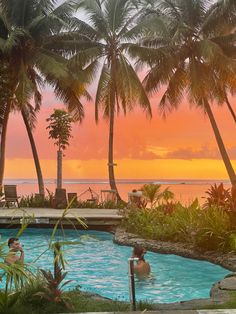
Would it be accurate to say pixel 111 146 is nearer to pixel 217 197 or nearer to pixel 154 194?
pixel 154 194

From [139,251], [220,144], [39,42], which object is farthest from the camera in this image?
[39,42]

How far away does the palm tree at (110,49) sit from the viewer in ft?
77.2

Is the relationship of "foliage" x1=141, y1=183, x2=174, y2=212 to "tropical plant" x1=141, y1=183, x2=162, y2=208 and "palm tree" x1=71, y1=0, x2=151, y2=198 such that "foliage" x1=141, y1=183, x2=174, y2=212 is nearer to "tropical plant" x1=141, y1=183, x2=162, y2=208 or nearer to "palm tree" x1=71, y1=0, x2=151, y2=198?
"tropical plant" x1=141, y1=183, x2=162, y2=208

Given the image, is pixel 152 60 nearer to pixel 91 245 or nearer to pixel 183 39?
pixel 183 39

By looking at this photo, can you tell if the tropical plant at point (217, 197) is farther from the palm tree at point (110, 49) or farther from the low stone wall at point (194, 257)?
the palm tree at point (110, 49)

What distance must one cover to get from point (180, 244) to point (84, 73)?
13816 mm

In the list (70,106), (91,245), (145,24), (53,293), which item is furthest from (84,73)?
(53,293)

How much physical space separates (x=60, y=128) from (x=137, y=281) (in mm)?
15524

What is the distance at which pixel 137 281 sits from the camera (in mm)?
9586

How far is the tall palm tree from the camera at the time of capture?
23828mm

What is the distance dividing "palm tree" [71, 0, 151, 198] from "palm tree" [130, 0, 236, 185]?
957 mm

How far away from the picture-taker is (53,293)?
5.41 m

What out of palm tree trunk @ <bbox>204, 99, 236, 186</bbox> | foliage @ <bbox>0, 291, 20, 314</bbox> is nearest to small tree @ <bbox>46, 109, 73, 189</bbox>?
palm tree trunk @ <bbox>204, 99, 236, 186</bbox>

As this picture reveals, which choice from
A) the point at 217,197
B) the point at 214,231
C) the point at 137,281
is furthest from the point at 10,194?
the point at 137,281
